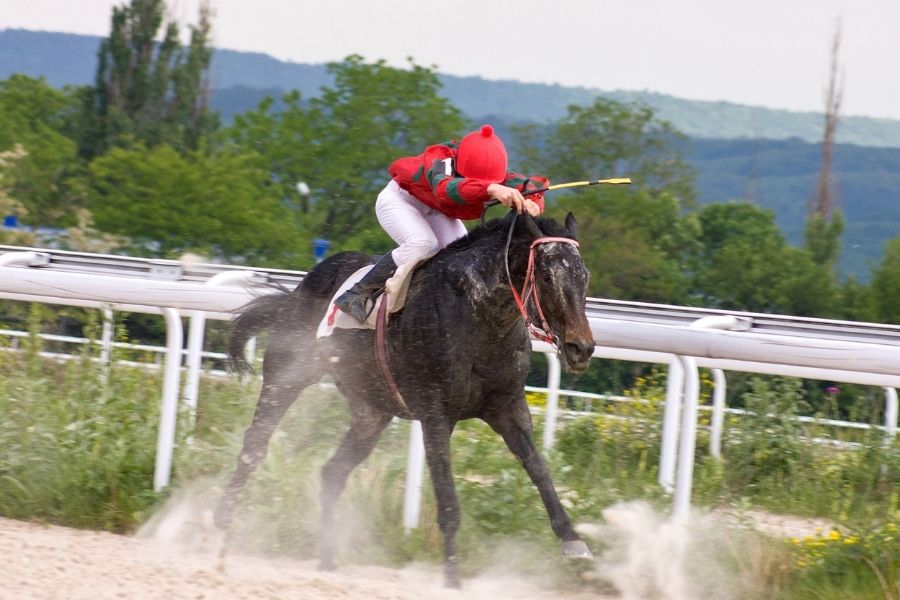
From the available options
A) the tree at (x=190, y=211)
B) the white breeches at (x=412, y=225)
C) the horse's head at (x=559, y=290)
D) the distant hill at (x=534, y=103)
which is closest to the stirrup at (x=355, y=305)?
the white breeches at (x=412, y=225)

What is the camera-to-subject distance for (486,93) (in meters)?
194

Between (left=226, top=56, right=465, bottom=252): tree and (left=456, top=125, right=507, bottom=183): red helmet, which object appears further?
(left=226, top=56, right=465, bottom=252): tree

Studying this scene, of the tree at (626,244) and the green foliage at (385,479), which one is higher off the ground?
the tree at (626,244)

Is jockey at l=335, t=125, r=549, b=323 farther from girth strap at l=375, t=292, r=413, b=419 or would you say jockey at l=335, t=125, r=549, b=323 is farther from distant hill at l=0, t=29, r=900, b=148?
distant hill at l=0, t=29, r=900, b=148

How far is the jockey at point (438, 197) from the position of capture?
472 cm

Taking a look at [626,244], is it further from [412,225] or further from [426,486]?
[412,225]

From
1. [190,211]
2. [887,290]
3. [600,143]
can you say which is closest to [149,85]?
[600,143]

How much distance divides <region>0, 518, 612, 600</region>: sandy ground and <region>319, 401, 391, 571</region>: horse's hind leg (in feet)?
1.01

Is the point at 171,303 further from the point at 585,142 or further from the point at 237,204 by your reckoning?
the point at 585,142

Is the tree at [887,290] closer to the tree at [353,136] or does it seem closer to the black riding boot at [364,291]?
the tree at [353,136]

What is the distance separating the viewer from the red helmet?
4754mm

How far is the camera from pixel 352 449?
552 cm

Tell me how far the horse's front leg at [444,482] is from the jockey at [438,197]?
57 cm

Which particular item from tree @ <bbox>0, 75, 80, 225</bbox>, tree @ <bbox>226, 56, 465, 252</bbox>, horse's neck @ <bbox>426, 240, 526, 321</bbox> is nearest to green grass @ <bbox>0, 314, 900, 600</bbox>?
horse's neck @ <bbox>426, 240, 526, 321</bbox>
